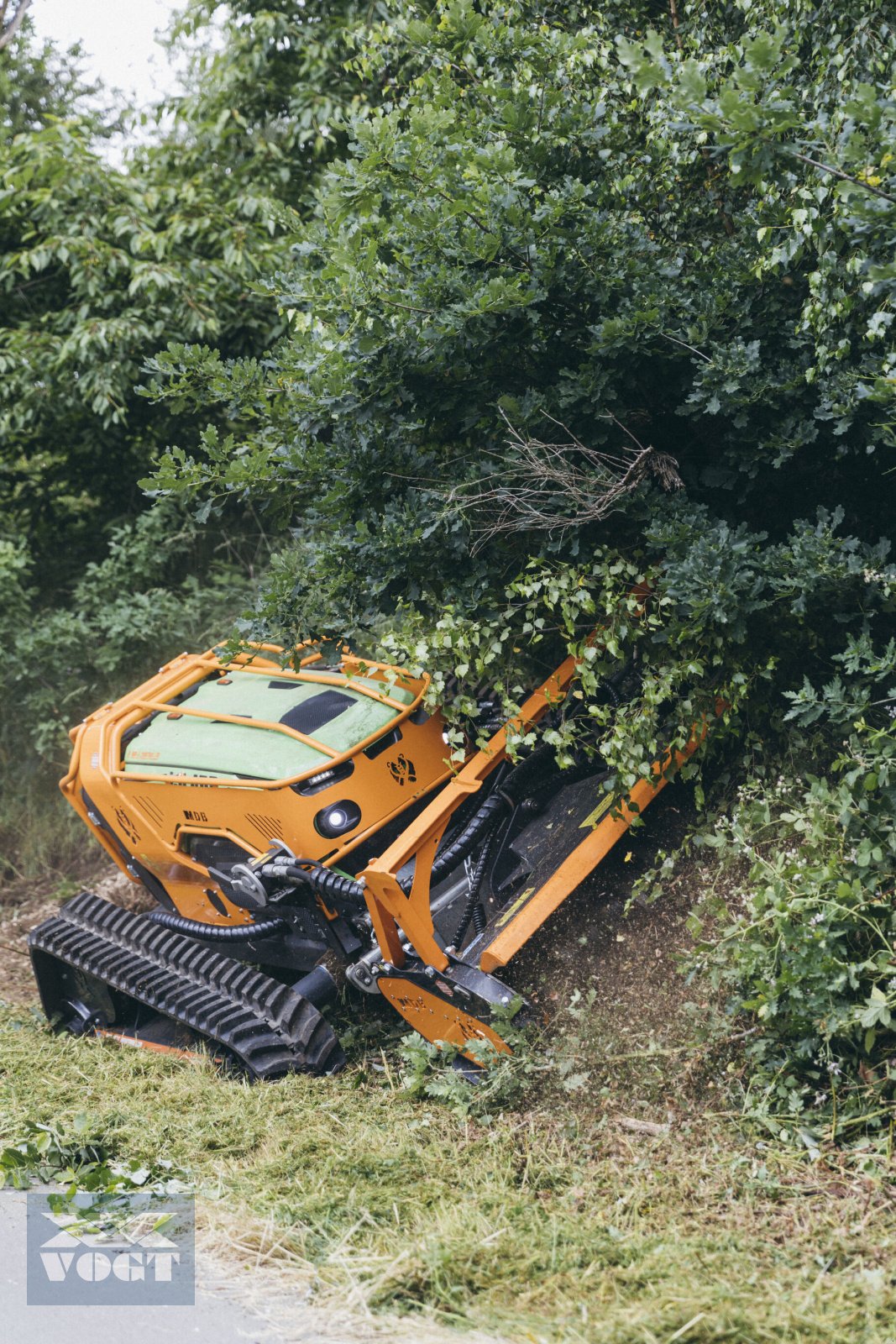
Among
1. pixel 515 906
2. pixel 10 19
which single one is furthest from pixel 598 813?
pixel 10 19

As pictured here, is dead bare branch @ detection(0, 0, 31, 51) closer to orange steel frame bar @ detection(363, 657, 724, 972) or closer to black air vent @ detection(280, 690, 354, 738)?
black air vent @ detection(280, 690, 354, 738)

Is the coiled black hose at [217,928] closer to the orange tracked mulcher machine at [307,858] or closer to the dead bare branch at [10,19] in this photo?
the orange tracked mulcher machine at [307,858]

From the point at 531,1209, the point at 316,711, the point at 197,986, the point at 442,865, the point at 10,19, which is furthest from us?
the point at 10,19

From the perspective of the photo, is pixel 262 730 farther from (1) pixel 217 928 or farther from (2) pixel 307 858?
(1) pixel 217 928

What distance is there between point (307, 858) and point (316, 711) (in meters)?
0.72

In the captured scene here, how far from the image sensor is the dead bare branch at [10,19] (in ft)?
29.3

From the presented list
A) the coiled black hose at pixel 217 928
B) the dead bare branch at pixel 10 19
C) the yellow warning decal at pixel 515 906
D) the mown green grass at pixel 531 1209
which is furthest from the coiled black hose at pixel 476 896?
the dead bare branch at pixel 10 19

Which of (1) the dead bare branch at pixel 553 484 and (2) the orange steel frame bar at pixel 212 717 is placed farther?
(2) the orange steel frame bar at pixel 212 717

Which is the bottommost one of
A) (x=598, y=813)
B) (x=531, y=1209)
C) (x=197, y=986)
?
(x=197, y=986)

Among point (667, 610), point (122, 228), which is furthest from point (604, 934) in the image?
point (122, 228)

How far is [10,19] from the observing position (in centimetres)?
943

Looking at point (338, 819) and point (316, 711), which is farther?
point (316, 711)

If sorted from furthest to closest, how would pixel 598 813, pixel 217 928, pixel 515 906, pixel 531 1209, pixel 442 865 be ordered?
pixel 217 928
pixel 442 865
pixel 598 813
pixel 515 906
pixel 531 1209

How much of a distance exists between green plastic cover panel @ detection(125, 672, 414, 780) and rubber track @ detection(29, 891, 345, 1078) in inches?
28.5
